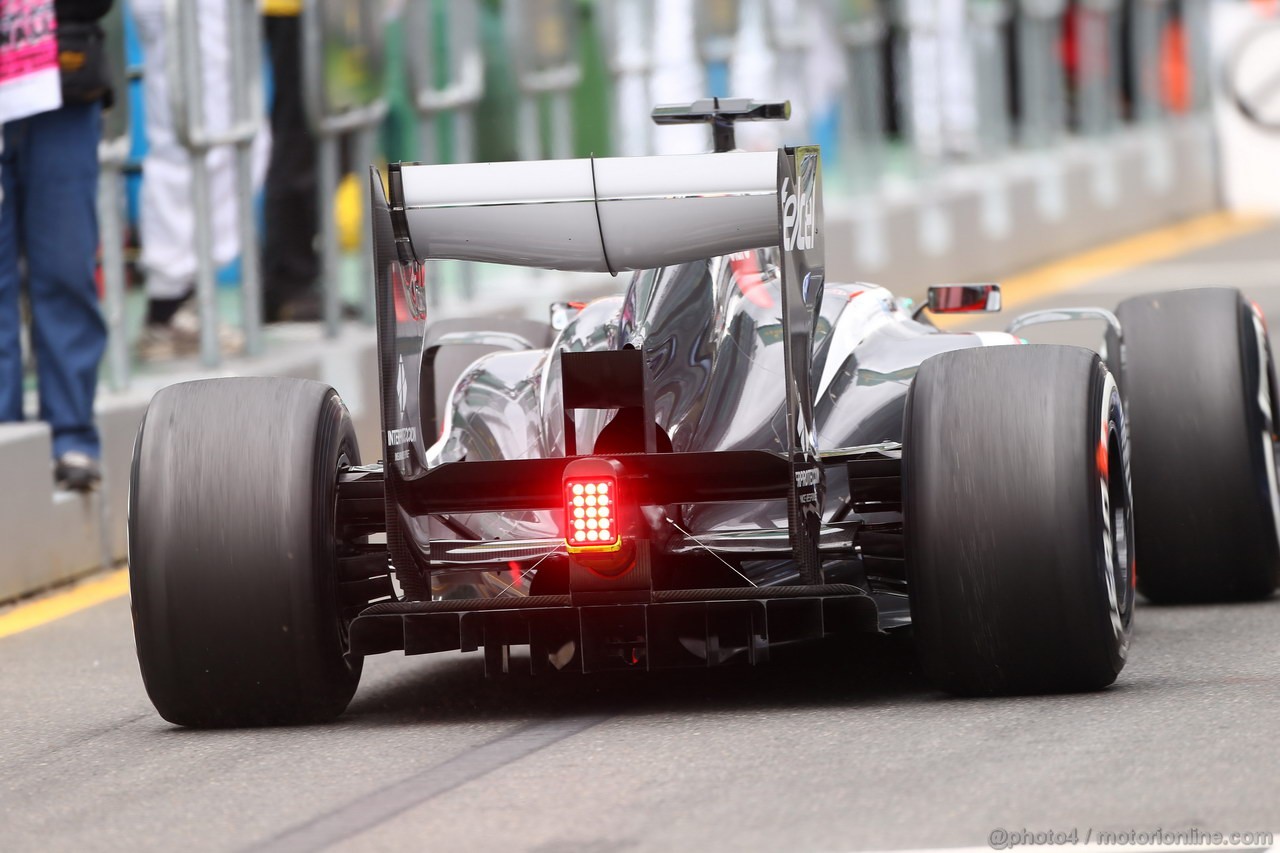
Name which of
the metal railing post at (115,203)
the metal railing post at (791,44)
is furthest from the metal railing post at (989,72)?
the metal railing post at (115,203)

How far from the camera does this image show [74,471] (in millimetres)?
8836

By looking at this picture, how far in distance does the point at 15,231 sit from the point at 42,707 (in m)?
2.64

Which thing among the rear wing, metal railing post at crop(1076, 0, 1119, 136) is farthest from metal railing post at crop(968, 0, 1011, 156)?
the rear wing

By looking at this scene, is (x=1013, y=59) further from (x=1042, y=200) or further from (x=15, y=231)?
(x=15, y=231)

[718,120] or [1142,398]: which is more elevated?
[718,120]

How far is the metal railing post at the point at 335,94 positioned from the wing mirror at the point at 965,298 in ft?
14.5

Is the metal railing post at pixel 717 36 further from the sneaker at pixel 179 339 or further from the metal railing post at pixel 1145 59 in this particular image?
the metal railing post at pixel 1145 59

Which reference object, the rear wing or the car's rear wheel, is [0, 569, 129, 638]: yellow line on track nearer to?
the rear wing

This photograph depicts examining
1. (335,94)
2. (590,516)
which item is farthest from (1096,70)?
(590,516)

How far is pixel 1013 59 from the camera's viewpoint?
A: 72.4 feet

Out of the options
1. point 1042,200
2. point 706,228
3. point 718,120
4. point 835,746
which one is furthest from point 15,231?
point 1042,200

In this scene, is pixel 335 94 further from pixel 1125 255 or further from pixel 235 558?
pixel 1125 255

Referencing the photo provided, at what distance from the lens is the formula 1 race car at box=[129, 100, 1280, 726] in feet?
18.6

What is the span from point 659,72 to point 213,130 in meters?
5.10
